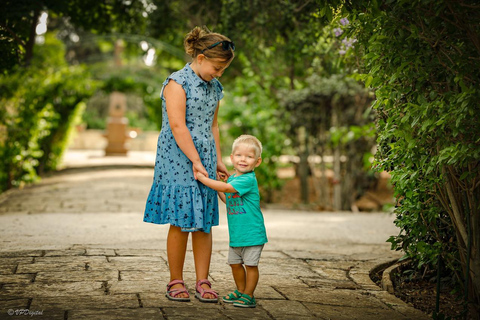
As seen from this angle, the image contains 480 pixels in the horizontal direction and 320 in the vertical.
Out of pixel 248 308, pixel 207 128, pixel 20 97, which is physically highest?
pixel 20 97

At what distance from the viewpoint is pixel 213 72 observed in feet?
11.9

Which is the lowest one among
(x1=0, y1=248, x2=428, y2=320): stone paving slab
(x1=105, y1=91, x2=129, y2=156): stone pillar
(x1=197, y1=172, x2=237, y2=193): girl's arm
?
(x1=0, y1=248, x2=428, y2=320): stone paving slab

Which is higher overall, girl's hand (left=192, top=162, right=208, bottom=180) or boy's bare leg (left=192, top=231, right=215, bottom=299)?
girl's hand (left=192, top=162, right=208, bottom=180)

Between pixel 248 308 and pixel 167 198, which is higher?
pixel 167 198

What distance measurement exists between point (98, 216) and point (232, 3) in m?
3.22

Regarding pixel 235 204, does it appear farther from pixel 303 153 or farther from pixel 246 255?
pixel 303 153

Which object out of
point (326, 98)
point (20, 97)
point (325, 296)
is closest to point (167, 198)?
point (325, 296)

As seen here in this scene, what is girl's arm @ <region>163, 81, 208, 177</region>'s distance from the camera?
136 inches

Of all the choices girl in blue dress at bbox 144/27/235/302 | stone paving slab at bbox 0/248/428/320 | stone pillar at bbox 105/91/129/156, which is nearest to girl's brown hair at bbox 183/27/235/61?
girl in blue dress at bbox 144/27/235/302

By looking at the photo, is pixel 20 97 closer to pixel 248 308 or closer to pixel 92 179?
pixel 92 179

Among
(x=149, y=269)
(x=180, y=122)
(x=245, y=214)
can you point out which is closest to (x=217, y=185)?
(x=245, y=214)

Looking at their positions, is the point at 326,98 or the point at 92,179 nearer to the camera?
the point at 326,98

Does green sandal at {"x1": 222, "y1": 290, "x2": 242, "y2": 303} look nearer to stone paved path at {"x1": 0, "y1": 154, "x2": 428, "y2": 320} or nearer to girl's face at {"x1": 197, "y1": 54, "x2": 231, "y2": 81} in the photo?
stone paved path at {"x1": 0, "y1": 154, "x2": 428, "y2": 320}

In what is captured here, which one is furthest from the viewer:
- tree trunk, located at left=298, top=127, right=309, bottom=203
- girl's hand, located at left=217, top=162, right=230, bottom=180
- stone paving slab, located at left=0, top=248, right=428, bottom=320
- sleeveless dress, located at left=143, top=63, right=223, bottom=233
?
tree trunk, located at left=298, top=127, right=309, bottom=203
